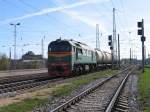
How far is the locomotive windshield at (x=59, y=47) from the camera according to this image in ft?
125

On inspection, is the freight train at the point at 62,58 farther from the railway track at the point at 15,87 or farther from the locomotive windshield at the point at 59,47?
the railway track at the point at 15,87

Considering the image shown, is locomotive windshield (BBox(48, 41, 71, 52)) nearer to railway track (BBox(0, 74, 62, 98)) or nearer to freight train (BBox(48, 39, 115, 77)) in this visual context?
freight train (BBox(48, 39, 115, 77))

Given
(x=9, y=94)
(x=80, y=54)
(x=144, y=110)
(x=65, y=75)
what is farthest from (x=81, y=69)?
(x=144, y=110)

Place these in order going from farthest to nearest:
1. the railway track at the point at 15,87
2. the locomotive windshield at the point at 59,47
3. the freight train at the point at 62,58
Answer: the locomotive windshield at the point at 59,47 → the freight train at the point at 62,58 → the railway track at the point at 15,87

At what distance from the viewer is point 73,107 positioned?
51.2 feet

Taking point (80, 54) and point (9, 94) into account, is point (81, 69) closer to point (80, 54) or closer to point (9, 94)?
point (80, 54)

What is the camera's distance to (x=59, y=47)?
3847cm

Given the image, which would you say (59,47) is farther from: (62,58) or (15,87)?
(15,87)

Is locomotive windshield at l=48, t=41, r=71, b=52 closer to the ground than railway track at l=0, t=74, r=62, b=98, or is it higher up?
higher up

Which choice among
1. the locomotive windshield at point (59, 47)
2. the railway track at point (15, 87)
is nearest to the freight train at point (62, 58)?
the locomotive windshield at point (59, 47)

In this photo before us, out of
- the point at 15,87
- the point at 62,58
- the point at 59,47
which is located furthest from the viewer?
the point at 59,47

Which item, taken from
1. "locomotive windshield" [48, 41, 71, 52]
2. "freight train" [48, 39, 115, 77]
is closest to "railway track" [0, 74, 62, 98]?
"freight train" [48, 39, 115, 77]

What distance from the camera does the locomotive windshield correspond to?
38128 mm

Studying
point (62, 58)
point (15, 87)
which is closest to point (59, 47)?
point (62, 58)
